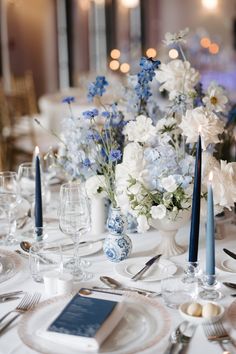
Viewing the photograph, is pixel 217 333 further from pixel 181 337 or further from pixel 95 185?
pixel 95 185

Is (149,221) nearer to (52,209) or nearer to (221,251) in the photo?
(221,251)

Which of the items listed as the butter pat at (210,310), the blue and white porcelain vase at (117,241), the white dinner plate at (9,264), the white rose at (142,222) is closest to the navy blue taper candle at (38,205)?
the white dinner plate at (9,264)

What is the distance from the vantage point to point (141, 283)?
1376mm

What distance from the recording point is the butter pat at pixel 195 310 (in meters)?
1.16

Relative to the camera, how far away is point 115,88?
75.9 inches

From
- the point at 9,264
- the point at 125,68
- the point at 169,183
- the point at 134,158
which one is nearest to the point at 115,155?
the point at 134,158

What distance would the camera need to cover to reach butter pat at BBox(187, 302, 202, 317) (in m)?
1.16

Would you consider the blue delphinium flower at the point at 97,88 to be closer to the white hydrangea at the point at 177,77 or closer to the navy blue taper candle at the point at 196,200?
the white hydrangea at the point at 177,77

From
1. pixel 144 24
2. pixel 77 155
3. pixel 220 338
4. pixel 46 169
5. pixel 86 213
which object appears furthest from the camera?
pixel 144 24

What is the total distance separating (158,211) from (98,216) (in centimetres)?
36

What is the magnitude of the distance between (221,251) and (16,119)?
170 inches

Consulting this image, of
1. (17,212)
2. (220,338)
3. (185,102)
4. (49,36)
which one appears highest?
(49,36)

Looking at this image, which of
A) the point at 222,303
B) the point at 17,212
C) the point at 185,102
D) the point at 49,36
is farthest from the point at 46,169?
the point at 49,36

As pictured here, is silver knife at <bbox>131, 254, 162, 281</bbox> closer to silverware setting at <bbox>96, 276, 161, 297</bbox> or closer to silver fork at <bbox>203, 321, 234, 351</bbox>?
silverware setting at <bbox>96, 276, 161, 297</bbox>
